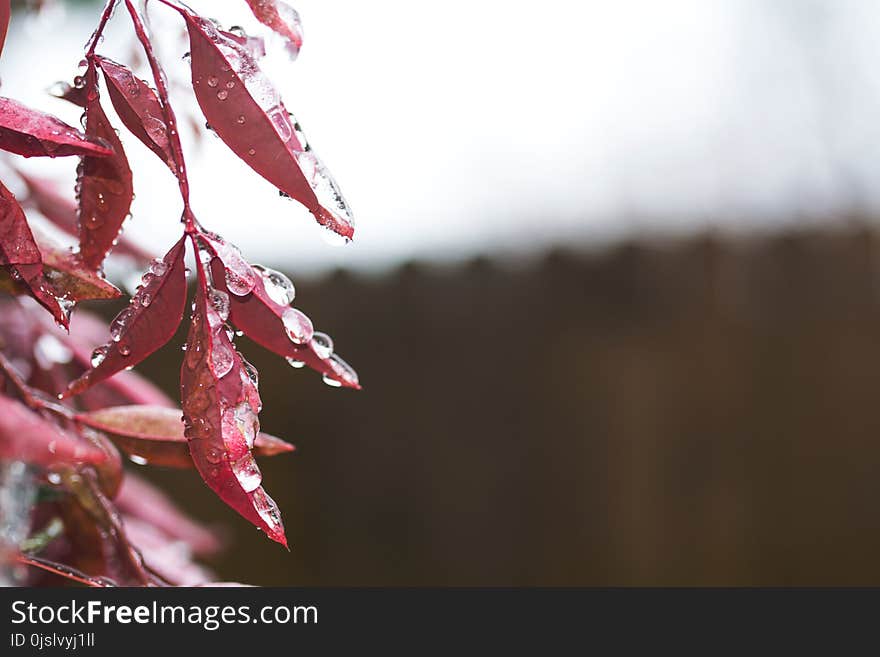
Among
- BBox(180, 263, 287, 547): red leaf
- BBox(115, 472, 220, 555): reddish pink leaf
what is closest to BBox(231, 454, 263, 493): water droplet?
BBox(180, 263, 287, 547): red leaf

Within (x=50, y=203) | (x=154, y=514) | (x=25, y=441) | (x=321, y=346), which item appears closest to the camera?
(x=25, y=441)

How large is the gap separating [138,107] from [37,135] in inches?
1.5

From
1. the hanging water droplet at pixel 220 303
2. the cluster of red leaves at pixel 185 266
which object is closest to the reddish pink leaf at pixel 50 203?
the cluster of red leaves at pixel 185 266

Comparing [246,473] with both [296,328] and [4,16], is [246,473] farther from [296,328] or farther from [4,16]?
[4,16]

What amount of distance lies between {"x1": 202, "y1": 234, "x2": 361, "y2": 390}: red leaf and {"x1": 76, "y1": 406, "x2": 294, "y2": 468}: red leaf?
0.29 ft

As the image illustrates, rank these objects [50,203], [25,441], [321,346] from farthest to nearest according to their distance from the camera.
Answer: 1. [50,203]
2. [321,346]
3. [25,441]

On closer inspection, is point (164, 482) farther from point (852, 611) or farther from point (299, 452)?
point (852, 611)

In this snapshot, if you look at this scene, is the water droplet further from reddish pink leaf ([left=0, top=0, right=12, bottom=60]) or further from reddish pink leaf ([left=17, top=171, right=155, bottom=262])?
reddish pink leaf ([left=17, top=171, right=155, bottom=262])

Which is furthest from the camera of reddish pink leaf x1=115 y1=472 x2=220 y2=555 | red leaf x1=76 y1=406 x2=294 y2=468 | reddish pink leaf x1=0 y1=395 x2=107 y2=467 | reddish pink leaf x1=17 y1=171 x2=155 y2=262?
reddish pink leaf x1=115 y1=472 x2=220 y2=555

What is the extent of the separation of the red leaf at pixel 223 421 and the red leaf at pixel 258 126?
6cm

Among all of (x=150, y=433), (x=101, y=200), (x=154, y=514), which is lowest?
(x=154, y=514)

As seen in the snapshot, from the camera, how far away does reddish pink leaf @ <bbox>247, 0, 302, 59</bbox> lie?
306 millimetres

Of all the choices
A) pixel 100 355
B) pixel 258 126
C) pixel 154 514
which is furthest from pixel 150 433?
pixel 154 514

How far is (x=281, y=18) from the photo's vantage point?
309 millimetres
